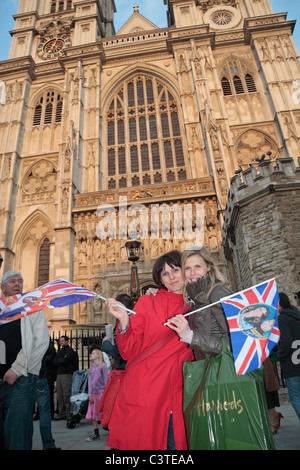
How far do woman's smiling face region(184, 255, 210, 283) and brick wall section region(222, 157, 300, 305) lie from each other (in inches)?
244

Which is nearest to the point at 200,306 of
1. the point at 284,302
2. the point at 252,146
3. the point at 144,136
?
the point at 284,302

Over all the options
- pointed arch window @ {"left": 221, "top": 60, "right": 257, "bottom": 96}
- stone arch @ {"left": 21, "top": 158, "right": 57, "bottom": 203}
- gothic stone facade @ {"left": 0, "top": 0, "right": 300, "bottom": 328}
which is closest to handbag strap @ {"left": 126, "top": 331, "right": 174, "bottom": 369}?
gothic stone facade @ {"left": 0, "top": 0, "right": 300, "bottom": 328}

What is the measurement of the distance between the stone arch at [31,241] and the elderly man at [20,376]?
14.2 metres

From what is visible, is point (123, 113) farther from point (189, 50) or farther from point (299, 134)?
point (299, 134)

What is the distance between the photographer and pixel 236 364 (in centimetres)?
167

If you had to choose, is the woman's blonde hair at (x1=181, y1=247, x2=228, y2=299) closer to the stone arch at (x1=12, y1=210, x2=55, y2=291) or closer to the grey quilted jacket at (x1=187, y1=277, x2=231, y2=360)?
the grey quilted jacket at (x1=187, y1=277, x2=231, y2=360)

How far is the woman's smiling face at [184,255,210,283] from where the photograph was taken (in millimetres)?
2062

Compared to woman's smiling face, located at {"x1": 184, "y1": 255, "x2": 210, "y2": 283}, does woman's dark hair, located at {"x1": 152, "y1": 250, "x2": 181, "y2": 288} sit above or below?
above

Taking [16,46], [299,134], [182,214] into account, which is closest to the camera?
[182,214]

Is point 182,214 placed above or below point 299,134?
below

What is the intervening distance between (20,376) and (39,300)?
0.61 metres

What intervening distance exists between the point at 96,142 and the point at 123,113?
11.2 ft
